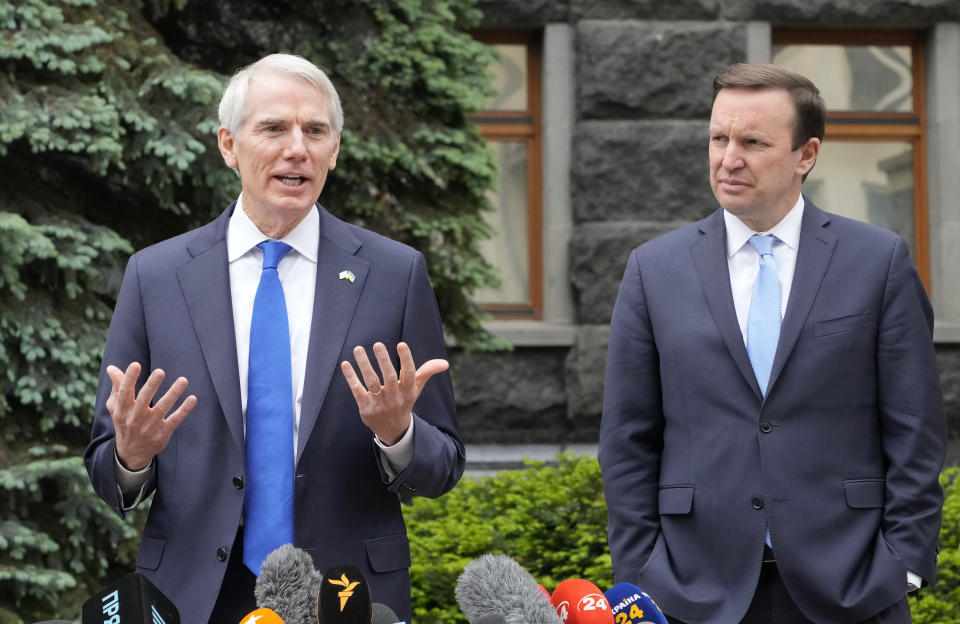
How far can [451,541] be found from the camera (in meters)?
4.89

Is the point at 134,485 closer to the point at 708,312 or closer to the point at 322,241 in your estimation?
the point at 322,241

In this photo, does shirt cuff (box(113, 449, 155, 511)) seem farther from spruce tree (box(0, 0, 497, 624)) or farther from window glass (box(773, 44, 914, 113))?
window glass (box(773, 44, 914, 113))

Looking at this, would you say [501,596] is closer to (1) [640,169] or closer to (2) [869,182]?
(1) [640,169]

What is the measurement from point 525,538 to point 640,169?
168 inches

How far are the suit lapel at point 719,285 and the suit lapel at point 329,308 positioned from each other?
0.85m

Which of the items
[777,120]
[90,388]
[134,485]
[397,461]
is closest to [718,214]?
[777,120]

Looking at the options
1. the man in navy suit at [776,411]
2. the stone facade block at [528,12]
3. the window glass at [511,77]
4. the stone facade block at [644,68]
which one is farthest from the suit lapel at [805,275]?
the window glass at [511,77]

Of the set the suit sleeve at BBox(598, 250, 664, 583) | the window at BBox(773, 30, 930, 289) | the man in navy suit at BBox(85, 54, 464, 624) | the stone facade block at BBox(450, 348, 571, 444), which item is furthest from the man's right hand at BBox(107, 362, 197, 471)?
the window at BBox(773, 30, 930, 289)

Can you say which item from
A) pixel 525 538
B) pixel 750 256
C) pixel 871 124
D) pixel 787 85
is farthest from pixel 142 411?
pixel 871 124

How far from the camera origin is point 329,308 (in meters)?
2.82

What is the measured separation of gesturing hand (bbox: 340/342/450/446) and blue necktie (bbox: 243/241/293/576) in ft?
0.75

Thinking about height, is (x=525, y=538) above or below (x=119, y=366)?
below

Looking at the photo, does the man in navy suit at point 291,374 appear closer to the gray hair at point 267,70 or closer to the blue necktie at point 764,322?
the gray hair at point 267,70

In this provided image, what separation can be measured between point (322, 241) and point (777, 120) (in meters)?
1.12
